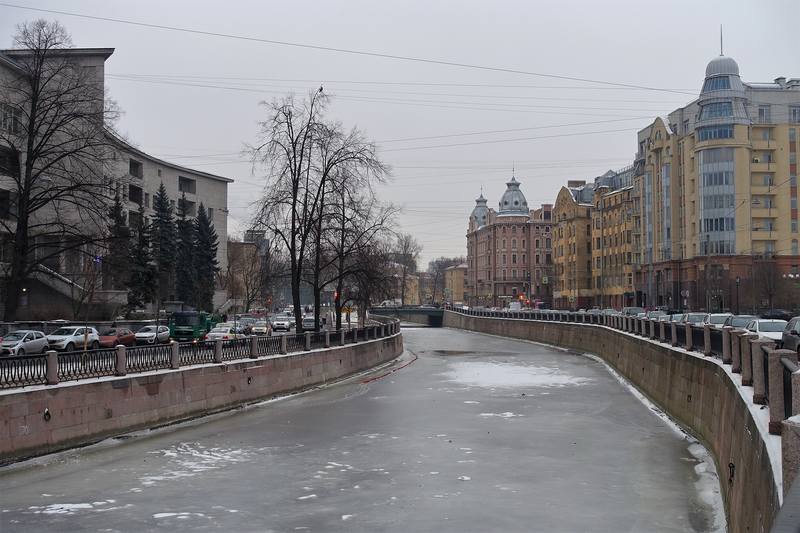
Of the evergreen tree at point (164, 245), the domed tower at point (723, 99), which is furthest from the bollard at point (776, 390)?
the domed tower at point (723, 99)

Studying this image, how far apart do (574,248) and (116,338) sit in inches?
3909

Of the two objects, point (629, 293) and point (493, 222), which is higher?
point (493, 222)

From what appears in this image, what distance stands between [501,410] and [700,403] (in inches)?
274

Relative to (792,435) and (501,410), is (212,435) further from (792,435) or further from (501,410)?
(792,435)

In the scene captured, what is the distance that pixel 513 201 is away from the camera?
6865 inches

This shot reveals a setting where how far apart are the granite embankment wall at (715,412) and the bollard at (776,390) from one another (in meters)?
0.25

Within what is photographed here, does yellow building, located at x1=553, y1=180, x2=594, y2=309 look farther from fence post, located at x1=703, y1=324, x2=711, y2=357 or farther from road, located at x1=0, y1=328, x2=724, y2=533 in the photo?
fence post, located at x1=703, y1=324, x2=711, y2=357

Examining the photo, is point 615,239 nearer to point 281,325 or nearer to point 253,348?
point 281,325

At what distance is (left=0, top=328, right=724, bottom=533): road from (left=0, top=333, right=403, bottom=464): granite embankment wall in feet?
1.79

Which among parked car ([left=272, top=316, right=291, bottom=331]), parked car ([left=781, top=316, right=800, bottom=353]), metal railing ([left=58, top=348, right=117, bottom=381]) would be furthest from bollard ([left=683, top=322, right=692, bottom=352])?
parked car ([left=272, top=316, right=291, bottom=331])

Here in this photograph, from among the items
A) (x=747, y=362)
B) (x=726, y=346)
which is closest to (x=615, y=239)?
(x=726, y=346)

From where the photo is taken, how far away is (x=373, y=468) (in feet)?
55.8

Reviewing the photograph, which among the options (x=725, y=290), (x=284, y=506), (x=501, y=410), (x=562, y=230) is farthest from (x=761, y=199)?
(x=284, y=506)

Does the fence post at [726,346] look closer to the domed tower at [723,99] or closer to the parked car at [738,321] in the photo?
the parked car at [738,321]
